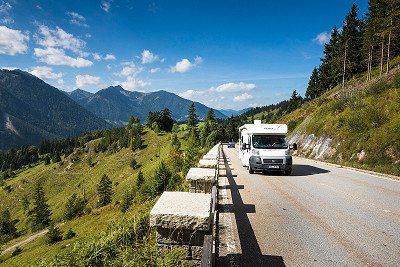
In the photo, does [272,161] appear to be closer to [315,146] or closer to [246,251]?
[246,251]

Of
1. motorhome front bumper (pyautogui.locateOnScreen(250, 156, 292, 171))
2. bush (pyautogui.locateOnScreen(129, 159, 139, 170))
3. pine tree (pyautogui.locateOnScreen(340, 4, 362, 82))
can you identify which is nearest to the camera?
motorhome front bumper (pyautogui.locateOnScreen(250, 156, 292, 171))

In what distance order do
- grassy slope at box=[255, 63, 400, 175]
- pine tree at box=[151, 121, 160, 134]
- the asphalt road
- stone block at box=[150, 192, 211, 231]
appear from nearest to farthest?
stone block at box=[150, 192, 211, 231]
the asphalt road
grassy slope at box=[255, 63, 400, 175]
pine tree at box=[151, 121, 160, 134]

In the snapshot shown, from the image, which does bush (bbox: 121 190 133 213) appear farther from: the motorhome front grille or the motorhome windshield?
the motorhome front grille

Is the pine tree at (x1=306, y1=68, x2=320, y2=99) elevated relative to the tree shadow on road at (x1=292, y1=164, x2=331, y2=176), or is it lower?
elevated

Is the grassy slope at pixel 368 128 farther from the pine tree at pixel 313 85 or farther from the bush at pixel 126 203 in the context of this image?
the pine tree at pixel 313 85

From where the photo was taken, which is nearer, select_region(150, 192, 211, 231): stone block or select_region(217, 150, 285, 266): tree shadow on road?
select_region(150, 192, 211, 231): stone block

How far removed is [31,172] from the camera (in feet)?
641

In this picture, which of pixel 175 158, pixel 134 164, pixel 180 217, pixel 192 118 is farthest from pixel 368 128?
pixel 134 164

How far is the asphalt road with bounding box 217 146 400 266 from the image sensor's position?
5.66m

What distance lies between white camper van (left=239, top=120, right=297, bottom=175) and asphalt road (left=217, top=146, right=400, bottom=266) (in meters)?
4.76

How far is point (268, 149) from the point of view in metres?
19.0

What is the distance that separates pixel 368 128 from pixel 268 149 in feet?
36.9

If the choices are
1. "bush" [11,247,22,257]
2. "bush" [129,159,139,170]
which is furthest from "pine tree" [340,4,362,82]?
"bush" [129,159,139,170]

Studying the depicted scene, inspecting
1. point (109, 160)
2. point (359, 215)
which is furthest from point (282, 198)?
point (109, 160)
